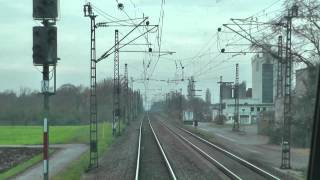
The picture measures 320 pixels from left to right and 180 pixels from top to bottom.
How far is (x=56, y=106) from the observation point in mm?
133125

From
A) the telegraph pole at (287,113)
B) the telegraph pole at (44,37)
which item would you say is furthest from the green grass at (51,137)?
the telegraph pole at (44,37)

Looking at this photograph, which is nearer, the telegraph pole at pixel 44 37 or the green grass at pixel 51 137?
the telegraph pole at pixel 44 37

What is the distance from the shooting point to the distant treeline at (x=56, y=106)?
126669 mm

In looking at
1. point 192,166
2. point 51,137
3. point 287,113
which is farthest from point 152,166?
point 51,137

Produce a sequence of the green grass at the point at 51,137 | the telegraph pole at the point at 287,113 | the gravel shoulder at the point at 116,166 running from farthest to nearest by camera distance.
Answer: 1. the green grass at the point at 51,137
2. the telegraph pole at the point at 287,113
3. the gravel shoulder at the point at 116,166

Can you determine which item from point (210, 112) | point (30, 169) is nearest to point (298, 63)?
point (30, 169)

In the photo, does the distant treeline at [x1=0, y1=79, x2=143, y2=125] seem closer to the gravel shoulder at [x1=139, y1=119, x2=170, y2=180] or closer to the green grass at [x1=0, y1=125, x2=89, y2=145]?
the green grass at [x1=0, y1=125, x2=89, y2=145]

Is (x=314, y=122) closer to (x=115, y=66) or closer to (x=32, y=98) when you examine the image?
(x=115, y=66)

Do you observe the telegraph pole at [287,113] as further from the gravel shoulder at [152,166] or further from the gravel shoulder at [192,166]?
the gravel shoulder at [152,166]

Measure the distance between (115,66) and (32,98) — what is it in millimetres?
85422

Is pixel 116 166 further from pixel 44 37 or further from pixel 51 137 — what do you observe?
pixel 51 137

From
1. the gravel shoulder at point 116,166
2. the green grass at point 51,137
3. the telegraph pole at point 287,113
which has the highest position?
the telegraph pole at point 287,113

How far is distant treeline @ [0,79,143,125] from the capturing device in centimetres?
12667

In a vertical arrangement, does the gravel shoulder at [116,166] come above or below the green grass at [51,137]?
above
